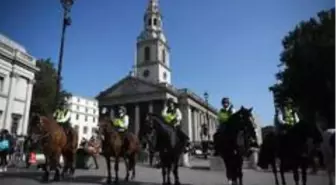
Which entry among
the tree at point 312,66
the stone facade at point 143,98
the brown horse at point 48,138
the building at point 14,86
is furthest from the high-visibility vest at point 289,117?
the stone facade at point 143,98

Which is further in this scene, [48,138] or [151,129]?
[48,138]

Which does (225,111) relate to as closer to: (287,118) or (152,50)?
(287,118)

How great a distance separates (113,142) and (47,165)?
236 centimetres

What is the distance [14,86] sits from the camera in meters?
33.5

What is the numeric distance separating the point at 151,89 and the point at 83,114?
41.5 meters

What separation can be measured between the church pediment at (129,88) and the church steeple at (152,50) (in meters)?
4.42

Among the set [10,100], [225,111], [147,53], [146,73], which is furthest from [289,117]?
[147,53]

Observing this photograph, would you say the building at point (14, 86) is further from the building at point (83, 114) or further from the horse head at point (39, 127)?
the building at point (83, 114)

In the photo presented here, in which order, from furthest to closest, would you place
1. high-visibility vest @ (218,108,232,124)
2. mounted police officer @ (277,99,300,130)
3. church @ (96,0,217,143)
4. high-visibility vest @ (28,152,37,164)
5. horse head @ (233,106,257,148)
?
church @ (96,0,217,143) → high-visibility vest @ (28,152,37,164) → mounted police officer @ (277,99,300,130) → high-visibility vest @ (218,108,232,124) → horse head @ (233,106,257,148)

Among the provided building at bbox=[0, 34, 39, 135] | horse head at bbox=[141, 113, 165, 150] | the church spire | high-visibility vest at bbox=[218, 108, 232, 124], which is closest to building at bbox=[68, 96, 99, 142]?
the church spire

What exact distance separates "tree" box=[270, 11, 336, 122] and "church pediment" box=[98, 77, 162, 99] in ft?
138

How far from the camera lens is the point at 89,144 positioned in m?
19.3

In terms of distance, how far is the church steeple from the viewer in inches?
2948

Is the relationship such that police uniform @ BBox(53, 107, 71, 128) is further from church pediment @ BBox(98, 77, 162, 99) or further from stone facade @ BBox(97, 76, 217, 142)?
church pediment @ BBox(98, 77, 162, 99)
